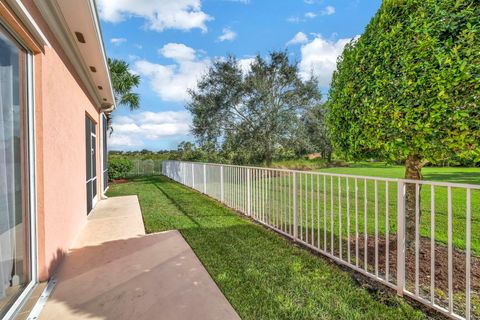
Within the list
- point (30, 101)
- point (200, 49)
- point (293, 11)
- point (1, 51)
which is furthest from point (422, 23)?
point (200, 49)

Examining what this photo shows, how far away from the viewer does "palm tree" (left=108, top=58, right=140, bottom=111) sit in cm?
1440

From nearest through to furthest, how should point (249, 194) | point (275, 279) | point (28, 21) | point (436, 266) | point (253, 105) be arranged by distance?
1. point (28, 21)
2. point (275, 279)
3. point (436, 266)
4. point (249, 194)
5. point (253, 105)

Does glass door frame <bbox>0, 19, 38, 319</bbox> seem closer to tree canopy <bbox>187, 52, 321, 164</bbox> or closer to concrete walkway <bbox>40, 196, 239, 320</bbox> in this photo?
concrete walkway <bbox>40, 196, 239, 320</bbox>

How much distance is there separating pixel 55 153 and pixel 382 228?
5569 millimetres

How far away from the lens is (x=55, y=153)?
332cm

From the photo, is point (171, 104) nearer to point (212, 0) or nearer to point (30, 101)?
point (212, 0)

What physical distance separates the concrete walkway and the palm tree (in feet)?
38.9

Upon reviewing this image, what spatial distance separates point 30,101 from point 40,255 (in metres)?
1.59

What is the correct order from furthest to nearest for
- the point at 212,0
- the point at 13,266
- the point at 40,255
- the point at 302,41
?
the point at 302,41 → the point at 212,0 → the point at 40,255 → the point at 13,266

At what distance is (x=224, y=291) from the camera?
8.66 ft

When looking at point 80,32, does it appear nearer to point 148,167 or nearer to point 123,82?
point 123,82

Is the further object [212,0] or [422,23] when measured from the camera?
[212,0]

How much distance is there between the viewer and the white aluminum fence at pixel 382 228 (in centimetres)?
235

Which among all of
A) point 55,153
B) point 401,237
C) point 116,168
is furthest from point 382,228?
point 116,168
